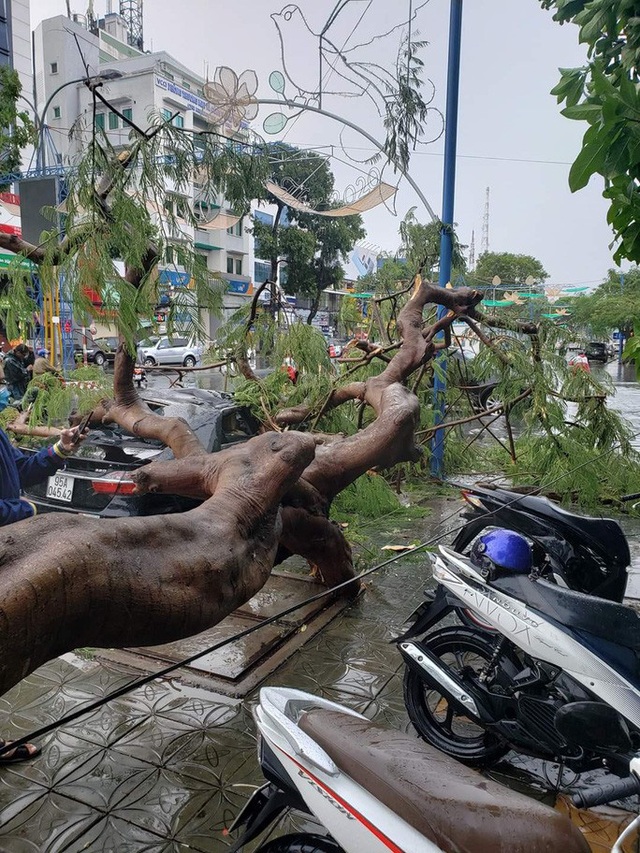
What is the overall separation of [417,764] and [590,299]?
43.7 meters

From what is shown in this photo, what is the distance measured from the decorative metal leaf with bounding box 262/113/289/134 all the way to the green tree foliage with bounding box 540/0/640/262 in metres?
5.35

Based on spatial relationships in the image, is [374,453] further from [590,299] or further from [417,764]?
[590,299]

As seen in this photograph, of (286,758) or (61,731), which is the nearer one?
(286,758)

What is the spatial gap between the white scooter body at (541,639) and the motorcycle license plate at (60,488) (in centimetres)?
320

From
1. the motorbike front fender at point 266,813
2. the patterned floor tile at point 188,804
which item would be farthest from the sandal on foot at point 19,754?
the motorbike front fender at point 266,813

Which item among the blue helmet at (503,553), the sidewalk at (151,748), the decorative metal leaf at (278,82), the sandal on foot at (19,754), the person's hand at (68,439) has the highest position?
the decorative metal leaf at (278,82)

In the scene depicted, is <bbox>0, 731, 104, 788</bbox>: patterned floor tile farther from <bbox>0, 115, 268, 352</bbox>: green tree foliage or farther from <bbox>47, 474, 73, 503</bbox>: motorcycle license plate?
<bbox>47, 474, 73, 503</bbox>: motorcycle license plate

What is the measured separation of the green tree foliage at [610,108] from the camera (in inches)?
90.0

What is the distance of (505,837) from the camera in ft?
4.80

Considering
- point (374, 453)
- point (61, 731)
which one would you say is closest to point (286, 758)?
point (61, 731)

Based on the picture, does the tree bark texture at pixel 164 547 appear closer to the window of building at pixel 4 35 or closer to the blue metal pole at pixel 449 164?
the blue metal pole at pixel 449 164

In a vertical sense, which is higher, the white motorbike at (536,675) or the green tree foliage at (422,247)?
the green tree foliage at (422,247)

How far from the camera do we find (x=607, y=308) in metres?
34.4

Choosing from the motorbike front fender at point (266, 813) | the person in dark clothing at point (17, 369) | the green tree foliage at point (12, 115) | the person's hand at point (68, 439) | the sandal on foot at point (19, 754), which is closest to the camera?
the motorbike front fender at point (266, 813)
